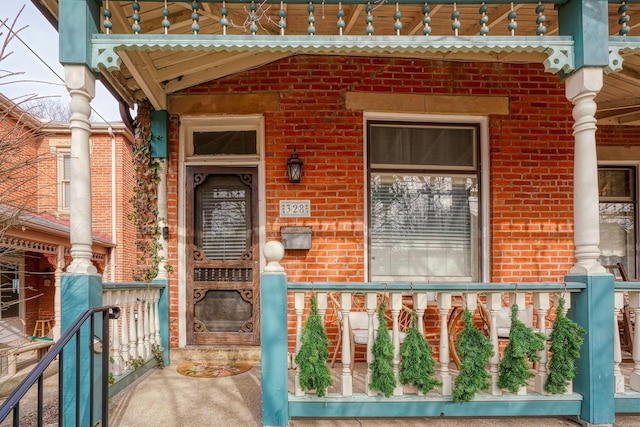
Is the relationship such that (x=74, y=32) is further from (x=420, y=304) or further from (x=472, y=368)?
(x=472, y=368)

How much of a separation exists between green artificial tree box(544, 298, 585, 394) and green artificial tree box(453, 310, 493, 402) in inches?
18.3

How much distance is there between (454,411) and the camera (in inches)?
113

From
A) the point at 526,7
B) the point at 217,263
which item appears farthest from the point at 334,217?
the point at 526,7

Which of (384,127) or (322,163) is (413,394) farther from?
(384,127)

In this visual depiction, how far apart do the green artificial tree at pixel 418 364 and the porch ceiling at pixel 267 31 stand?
2.15 metres

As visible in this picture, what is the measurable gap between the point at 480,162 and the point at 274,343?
320cm

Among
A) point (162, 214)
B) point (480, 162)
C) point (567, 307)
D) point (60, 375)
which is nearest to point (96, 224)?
point (162, 214)

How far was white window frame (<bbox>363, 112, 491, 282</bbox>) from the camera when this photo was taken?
4.51m

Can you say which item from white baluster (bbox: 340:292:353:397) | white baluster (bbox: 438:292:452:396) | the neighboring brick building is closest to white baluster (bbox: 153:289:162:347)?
white baluster (bbox: 340:292:353:397)

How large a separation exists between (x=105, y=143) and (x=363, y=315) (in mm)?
A: 10637

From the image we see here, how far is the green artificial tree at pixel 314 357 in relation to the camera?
2801 mm

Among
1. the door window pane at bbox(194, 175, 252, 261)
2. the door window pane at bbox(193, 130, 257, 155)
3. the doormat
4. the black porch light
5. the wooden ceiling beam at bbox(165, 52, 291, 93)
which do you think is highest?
the wooden ceiling beam at bbox(165, 52, 291, 93)

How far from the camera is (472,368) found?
2.82 metres

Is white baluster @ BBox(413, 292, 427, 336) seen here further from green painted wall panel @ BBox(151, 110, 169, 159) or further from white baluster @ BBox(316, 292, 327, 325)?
green painted wall panel @ BBox(151, 110, 169, 159)
